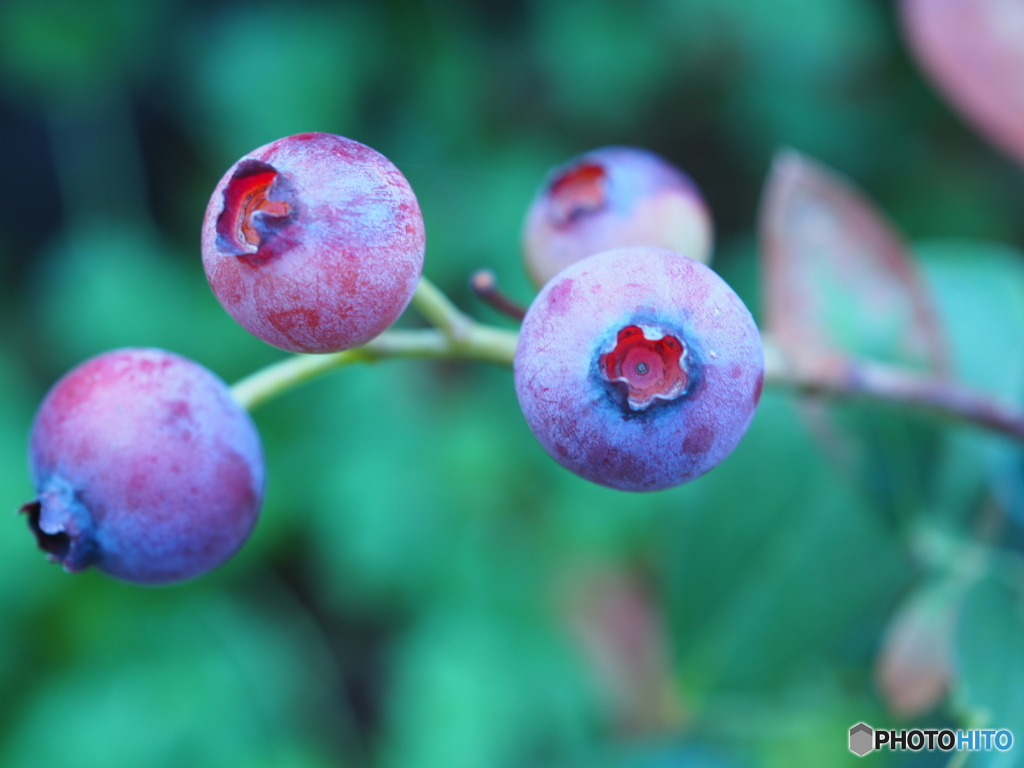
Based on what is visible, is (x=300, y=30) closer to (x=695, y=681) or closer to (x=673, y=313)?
(x=695, y=681)

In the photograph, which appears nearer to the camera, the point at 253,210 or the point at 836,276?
the point at 253,210

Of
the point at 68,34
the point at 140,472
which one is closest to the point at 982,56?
the point at 140,472

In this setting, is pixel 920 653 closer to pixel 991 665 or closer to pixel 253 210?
pixel 991 665

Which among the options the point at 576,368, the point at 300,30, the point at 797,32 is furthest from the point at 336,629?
the point at 576,368

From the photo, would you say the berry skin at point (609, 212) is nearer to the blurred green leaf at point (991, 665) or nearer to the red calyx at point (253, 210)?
the red calyx at point (253, 210)

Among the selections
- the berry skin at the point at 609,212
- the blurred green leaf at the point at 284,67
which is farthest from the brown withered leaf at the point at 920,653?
the blurred green leaf at the point at 284,67

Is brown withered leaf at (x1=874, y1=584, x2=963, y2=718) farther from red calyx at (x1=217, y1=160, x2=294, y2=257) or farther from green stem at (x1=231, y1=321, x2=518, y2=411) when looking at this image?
red calyx at (x1=217, y1=160, x2=294, y2=257)

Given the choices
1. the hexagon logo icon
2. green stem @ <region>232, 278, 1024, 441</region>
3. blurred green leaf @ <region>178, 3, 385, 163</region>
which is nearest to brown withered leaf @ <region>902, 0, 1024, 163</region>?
green stem @ <region>232, 278, 1024, 441</region>
